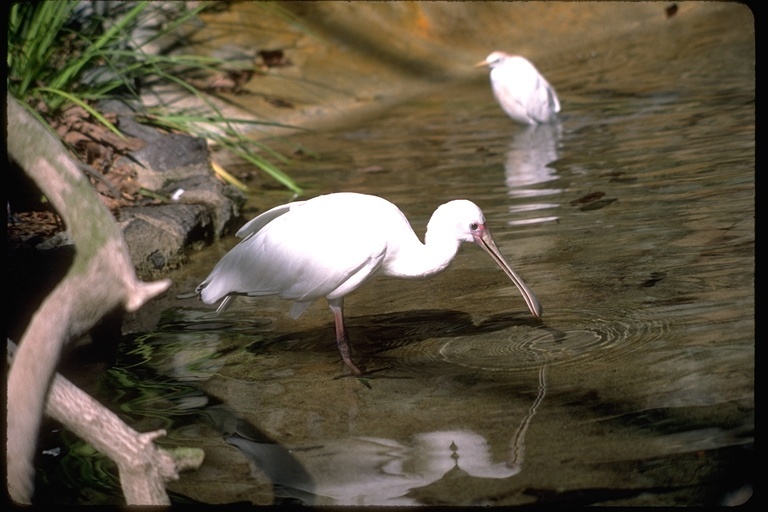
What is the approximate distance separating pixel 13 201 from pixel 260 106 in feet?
12.5

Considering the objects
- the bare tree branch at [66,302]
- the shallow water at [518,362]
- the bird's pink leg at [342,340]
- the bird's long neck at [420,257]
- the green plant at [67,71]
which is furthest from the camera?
the green plant at [67,71]

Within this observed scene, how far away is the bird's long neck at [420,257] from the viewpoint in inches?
155

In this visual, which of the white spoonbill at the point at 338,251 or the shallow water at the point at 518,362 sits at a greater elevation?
the white spoonbill at the point at 338,251

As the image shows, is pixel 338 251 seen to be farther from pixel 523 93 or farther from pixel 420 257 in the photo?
pixel 523 93

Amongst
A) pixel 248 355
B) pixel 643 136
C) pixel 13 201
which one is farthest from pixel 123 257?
pixel 643 136

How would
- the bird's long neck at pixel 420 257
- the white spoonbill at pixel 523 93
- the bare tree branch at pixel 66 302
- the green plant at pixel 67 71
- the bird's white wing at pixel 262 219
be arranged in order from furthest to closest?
the white spoonbill at pixel 523 93 → the green plant at pixel 67 71 → the bird's white wing at pixel 262 219 → the bird's long neck at pixel 420 257 → the bare tree branch at pixel 66 302

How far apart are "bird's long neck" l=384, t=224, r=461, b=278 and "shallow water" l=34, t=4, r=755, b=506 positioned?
283 mm

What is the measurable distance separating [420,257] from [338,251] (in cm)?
33

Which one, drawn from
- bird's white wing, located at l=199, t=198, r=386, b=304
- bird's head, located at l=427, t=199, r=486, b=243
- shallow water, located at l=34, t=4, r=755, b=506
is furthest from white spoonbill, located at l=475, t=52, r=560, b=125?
bird's white wing, located at l=199, t=198, r=386, b=304

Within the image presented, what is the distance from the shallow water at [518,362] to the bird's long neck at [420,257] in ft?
0.93

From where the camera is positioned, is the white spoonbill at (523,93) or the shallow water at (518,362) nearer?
the shallow water at (518,362)

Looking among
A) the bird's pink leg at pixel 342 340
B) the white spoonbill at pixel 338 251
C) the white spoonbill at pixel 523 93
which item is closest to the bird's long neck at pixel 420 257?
the white spoonbill at pixel 338 251

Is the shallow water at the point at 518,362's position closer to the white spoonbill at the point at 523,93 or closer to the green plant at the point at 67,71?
the green plant at the point at 67,71

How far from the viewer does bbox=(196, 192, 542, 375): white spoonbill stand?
384 centimetres
